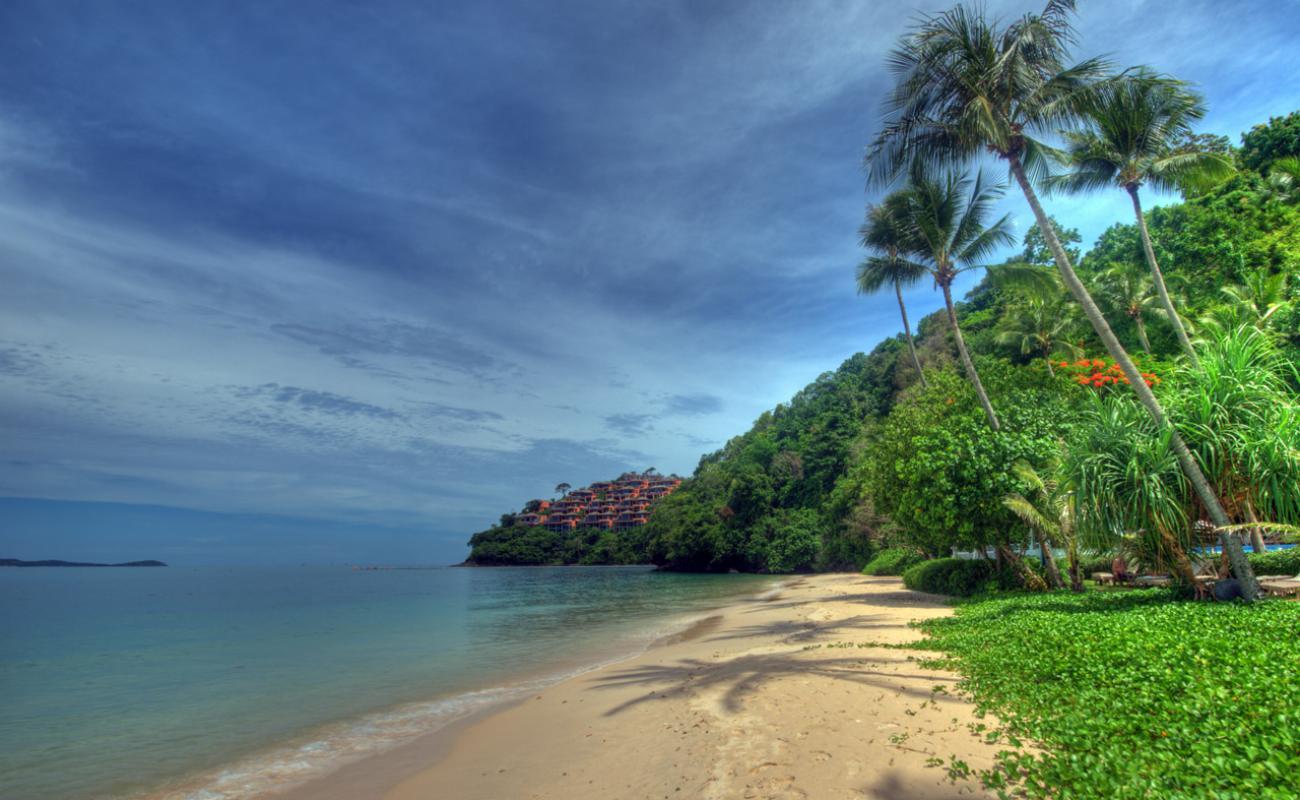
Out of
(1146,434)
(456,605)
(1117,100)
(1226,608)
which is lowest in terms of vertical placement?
(456,605)

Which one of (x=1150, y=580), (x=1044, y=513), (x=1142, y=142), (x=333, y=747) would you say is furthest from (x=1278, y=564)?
(x=333, y=747)

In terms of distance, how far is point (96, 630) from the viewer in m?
27.4

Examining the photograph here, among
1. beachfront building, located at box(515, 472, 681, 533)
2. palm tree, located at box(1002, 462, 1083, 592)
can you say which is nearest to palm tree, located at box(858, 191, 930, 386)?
palm tree, located at box(1002, 462, 1083, 592)

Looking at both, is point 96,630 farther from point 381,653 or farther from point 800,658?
point 800,658

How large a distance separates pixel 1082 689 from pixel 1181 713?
1158 mm

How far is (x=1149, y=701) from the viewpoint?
5.12 meters

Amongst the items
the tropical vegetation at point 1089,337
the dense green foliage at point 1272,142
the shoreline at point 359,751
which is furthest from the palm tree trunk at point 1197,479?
the dense green foliage at point 1272,142

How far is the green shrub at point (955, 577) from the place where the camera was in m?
18.2

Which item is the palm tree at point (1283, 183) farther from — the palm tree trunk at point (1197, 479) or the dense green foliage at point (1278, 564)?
the palm tree trunk at point (1197, 479)

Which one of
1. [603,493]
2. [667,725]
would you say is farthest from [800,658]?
[603,493]

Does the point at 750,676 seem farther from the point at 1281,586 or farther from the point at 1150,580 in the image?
the point at 1150,580

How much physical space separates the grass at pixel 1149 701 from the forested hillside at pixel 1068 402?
2.63 m

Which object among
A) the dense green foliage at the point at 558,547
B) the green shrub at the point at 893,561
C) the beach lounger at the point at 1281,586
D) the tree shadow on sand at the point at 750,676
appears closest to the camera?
the tree shadow on sand at the point at 750,676

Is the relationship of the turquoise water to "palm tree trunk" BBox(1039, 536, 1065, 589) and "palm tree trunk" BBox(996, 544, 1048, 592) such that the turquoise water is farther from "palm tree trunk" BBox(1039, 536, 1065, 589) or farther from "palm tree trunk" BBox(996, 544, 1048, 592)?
"palm tree trunk" BBox(1039, 536, 1065, 589)
